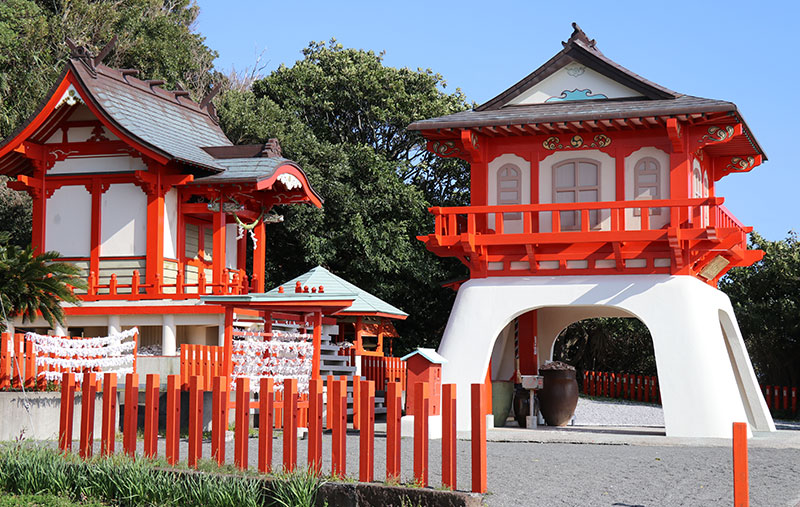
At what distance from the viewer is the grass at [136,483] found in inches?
379

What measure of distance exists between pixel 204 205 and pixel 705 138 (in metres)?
11.8

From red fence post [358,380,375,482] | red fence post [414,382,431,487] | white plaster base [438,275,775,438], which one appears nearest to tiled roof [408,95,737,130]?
white plaster base [438,275,775,438]

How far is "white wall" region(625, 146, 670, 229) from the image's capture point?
1906cm

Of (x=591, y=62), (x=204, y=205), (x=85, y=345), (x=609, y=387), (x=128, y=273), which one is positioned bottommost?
(x=609, y=387)

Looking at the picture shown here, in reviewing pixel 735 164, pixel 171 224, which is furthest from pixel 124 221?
pixel 735 164

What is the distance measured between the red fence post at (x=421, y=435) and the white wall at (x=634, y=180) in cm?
1069

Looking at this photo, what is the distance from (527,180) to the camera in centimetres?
1991

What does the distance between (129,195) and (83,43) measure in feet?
47.6

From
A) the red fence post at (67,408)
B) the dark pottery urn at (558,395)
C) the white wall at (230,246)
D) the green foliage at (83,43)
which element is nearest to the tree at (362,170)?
the green foliage at (83,43)

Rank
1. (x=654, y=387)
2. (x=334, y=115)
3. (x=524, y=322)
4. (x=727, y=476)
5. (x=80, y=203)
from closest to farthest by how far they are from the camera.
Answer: (x=727, y=476) → (x=524, y=322) → (x=80, y=203) → (x=654, y=387) → (x=334, y=115)

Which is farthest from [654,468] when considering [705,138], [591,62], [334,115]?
[334,115]

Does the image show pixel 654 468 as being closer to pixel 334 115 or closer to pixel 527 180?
pixel 527 180

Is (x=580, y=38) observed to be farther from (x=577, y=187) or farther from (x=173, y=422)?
(x=173, y=422)

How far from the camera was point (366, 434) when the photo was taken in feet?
32.5
